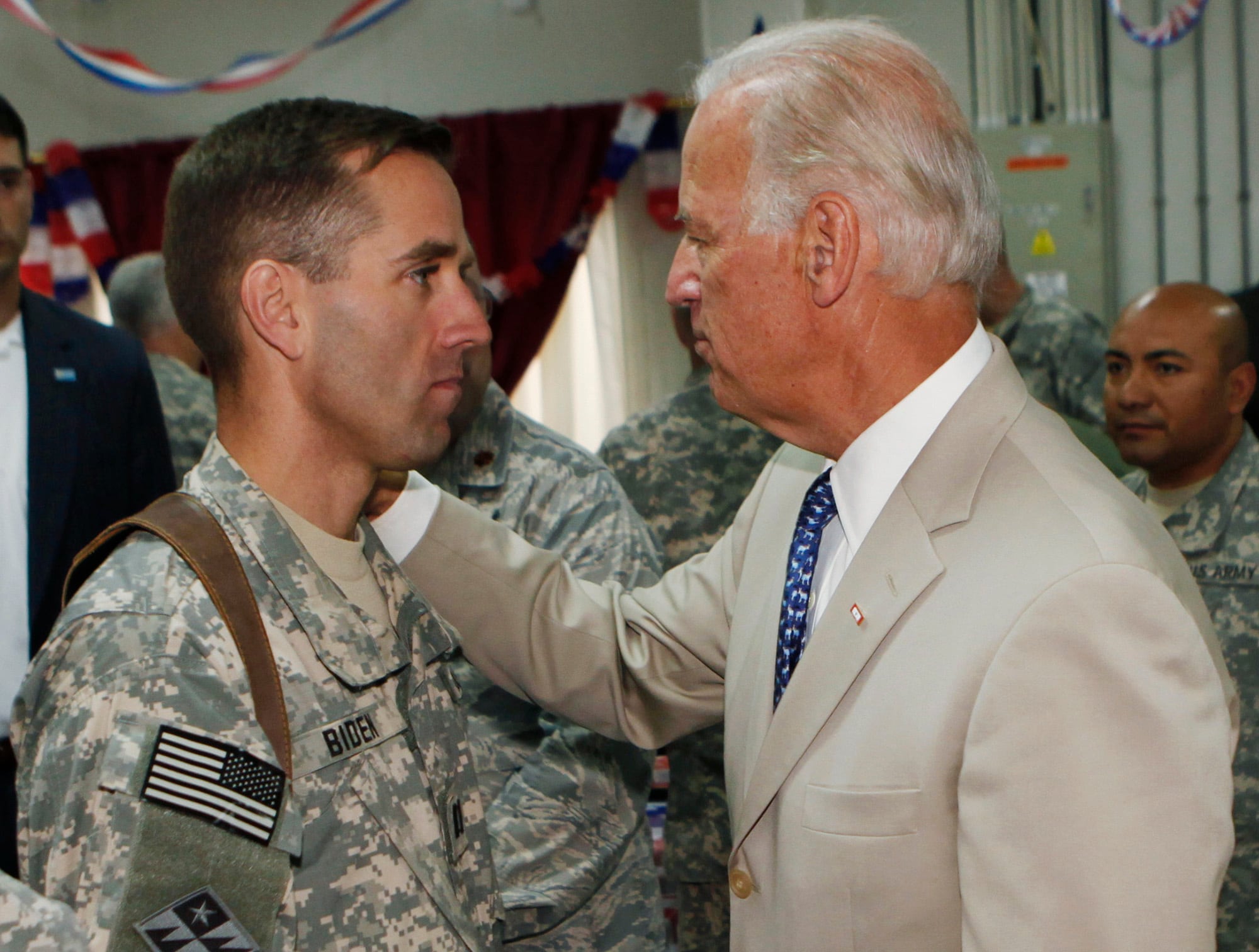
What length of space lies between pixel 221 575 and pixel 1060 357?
10.9 ft

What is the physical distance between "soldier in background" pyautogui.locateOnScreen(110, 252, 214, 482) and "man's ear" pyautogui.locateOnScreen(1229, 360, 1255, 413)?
8.71 feet

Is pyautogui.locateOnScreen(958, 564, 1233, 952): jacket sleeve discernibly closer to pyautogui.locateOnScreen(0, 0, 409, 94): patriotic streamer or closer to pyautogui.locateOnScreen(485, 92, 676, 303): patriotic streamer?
pyautogui.locateOnScreen(0, 0, 409, 94): patriotic streamer

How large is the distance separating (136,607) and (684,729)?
0.89 metres

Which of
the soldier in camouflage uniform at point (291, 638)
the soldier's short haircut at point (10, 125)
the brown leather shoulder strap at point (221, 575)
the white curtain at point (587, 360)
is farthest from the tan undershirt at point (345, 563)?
the white curtain at point (587, 360)

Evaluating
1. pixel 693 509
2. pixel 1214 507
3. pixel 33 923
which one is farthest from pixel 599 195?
pixel 33 923

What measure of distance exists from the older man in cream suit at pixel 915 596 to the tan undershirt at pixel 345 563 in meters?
0.44

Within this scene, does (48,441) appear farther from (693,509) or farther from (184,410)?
(693,509)

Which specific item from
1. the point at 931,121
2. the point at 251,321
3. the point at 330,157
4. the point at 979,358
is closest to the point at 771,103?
the point at 931,121

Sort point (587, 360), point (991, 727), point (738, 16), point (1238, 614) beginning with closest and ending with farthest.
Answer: point (991, 727), point (1238, 614), point (738, 16), point (587, 360)

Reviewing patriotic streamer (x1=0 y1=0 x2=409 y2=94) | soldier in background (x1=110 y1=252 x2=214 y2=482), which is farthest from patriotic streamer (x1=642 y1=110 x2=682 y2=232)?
soldier in background (x1=110 y1=252 x2=214 y2=482)

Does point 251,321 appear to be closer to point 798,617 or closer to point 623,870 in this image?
point 798,617

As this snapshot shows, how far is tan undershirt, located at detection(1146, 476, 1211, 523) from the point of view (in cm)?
289

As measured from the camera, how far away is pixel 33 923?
87 cm

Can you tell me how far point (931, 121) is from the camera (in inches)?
50.2
